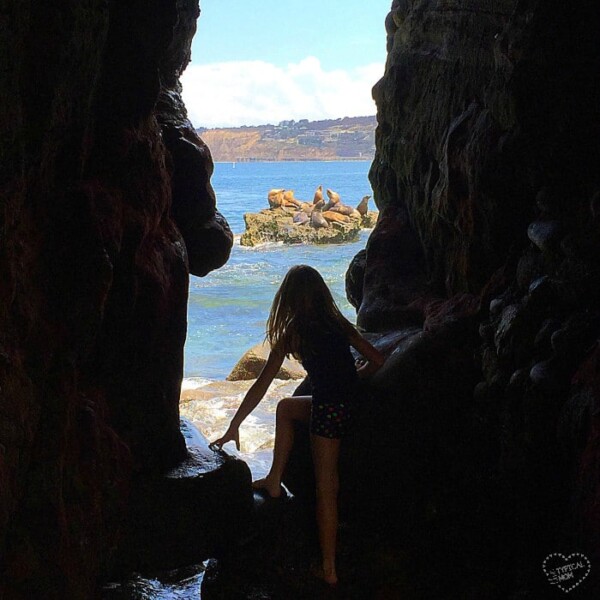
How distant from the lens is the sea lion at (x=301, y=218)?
36156 mm

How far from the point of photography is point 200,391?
11383 mm

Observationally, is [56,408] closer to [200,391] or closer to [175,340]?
[175,340]

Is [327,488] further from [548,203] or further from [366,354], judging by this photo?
[548,203]

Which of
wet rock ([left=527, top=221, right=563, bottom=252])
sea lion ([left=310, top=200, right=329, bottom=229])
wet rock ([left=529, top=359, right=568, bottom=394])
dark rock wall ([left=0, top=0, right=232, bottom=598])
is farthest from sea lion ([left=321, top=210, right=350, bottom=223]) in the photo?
wet rock ([left=529, top=359, right=568, bottom=394])

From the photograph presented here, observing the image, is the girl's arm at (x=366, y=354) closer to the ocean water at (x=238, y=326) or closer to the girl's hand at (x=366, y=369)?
the girl's hand at (x=366, y=369)

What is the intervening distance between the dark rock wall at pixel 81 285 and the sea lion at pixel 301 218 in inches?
Answer: 1230

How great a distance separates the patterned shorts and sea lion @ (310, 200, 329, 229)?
104 ft

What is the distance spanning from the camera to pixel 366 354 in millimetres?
4379

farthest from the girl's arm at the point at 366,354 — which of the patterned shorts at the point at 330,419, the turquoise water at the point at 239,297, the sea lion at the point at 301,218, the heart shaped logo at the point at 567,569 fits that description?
the sea lion at the point at 301,218

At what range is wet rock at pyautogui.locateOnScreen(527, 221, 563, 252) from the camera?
380 cm

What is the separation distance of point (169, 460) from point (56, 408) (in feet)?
4.86

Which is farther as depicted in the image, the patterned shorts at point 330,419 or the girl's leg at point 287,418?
the girl's leg at point 287,418

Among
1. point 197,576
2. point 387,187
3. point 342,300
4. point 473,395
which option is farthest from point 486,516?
point 342,300

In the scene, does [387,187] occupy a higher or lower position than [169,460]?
higher
